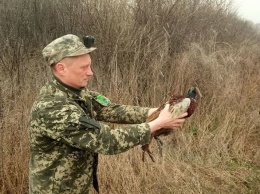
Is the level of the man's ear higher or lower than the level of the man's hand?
higher

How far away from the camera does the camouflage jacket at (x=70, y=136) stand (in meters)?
1.72

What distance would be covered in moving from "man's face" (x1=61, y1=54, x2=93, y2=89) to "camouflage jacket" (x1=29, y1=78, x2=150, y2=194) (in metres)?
0.06

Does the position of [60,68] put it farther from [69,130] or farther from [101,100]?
[101,100]

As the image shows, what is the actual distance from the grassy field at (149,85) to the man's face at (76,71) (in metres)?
1.77

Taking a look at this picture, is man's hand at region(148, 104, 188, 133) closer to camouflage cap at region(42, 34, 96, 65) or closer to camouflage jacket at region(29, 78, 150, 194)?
camouflage jacket at region(29, 78, 150, 194)

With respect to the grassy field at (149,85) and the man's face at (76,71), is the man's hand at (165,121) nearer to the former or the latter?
the man's face at (76,71)

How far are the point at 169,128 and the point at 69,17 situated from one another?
13.5 ft

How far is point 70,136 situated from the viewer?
5.64ft

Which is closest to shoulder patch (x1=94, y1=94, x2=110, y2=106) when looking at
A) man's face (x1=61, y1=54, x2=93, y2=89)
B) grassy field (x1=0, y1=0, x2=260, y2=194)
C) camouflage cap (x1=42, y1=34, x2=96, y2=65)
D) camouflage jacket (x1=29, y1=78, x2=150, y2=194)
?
camouflage jacket (x1=29, y1=78, x2=150, y2=194)

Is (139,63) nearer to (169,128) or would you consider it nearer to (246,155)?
(246,155)

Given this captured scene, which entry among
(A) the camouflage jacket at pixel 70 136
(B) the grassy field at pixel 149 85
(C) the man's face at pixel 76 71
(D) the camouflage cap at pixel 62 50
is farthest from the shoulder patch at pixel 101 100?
(B) the grassy field at pixel 149 85

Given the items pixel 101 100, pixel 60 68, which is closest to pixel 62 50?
pixel 60 68

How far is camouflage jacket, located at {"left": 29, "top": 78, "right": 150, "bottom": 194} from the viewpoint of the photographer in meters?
1.72

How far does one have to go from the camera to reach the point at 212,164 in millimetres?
4074
